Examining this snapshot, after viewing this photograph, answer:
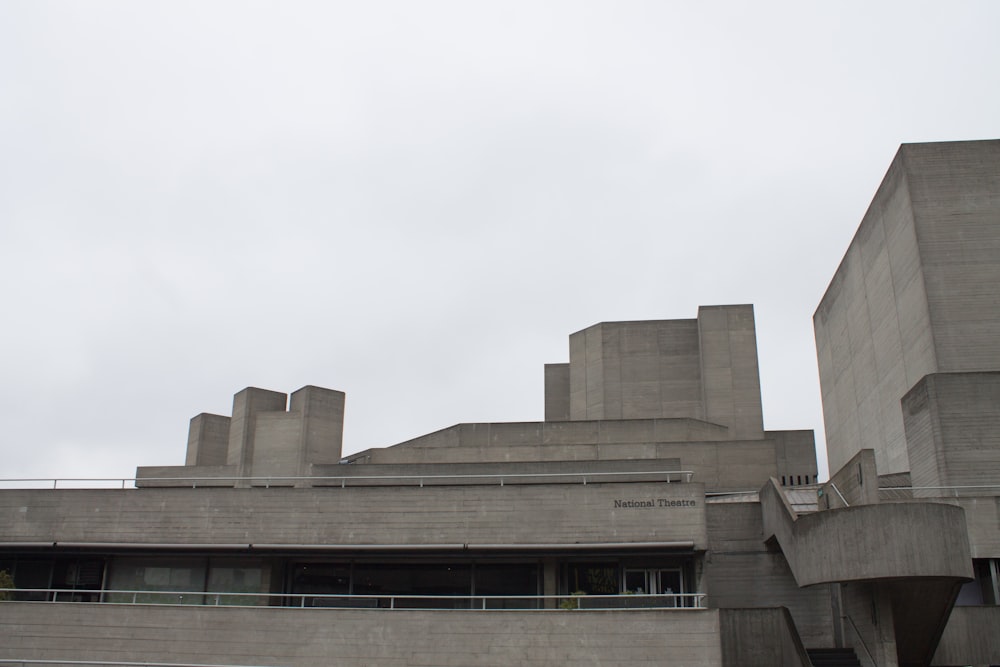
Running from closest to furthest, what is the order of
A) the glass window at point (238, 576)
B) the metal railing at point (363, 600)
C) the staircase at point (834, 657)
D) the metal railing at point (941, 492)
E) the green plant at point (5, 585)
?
the metal railing at point (363, 600) < the staircase at point (834, 657) < the green plant at point (5, 585) < the glass window at point (238, 576) < the metal railing at point (941, 492)

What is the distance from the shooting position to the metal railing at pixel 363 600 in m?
21.2

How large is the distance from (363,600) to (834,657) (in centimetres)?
1176

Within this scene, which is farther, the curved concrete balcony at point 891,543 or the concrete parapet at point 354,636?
the concrete parapet at point 354,636

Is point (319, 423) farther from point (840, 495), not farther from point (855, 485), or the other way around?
point (855, 485)

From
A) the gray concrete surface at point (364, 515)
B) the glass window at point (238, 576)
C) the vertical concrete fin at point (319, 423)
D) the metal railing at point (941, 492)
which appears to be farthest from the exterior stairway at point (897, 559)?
the vertical concrete fin at point (319, 423)

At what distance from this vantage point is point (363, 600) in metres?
22.4

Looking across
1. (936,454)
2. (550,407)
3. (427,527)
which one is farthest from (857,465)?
(550,407)

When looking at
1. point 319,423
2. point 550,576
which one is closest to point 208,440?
point 319,423

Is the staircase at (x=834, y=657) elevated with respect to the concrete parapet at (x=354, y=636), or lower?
lower

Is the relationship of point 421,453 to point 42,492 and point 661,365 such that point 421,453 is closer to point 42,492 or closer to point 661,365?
point 42,492

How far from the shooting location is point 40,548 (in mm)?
24656

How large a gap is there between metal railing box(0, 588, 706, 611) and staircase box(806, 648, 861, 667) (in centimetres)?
359

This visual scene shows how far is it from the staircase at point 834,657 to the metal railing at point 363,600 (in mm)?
3587

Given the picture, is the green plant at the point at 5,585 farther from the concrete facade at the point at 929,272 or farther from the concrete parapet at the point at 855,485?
the concrete facade at the point at 929,272
